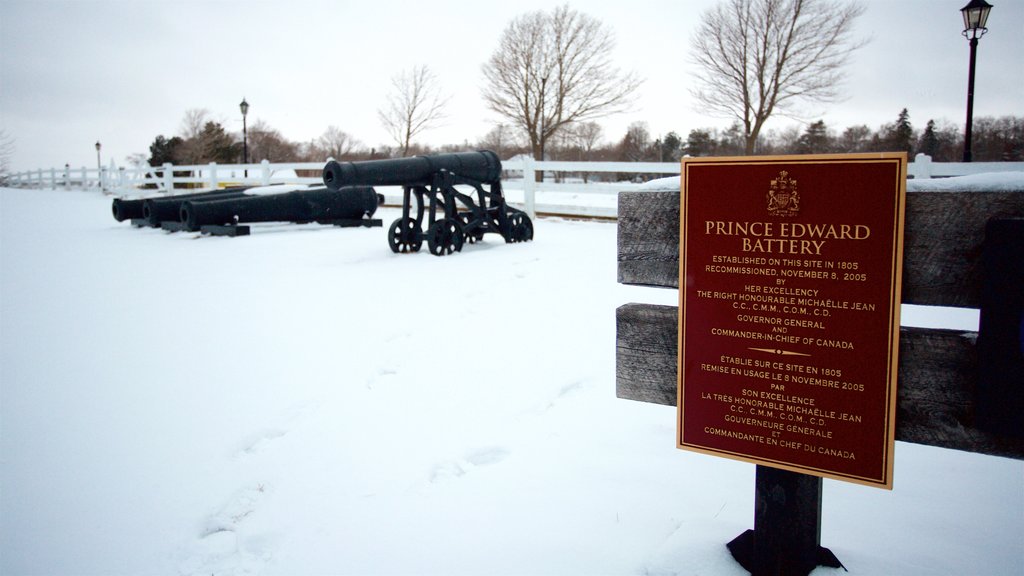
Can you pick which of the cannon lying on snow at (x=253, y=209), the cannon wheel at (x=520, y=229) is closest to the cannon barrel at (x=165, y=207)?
the cannon lying on snow at (x=253, y=209)

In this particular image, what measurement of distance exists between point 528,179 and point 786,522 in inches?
506

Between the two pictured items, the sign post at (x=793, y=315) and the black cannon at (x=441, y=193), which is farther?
the black cannon at (x=441, y=193)

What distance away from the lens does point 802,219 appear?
73.1 inches

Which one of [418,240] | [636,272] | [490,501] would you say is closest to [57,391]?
[490,501]

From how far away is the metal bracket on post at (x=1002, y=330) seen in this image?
1585 mm

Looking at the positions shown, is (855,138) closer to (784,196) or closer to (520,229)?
(520,229)

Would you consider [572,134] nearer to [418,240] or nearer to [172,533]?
[418,240]

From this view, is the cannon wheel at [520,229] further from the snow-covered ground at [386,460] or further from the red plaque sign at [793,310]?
the red plaque sign at [793,310]

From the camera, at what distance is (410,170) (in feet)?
30.2

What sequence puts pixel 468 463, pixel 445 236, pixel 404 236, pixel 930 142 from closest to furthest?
pixel 468 463
pixel 445 236
pixel 404 236
pixel 930 142

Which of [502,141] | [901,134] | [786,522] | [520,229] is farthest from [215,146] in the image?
[786,522]


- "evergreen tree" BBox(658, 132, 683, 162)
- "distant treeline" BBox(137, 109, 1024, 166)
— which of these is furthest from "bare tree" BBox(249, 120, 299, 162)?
"evergreen tree" BBox(658, 132, 683, 162)

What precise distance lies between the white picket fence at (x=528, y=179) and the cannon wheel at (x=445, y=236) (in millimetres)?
2356

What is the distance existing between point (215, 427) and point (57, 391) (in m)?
1.39
